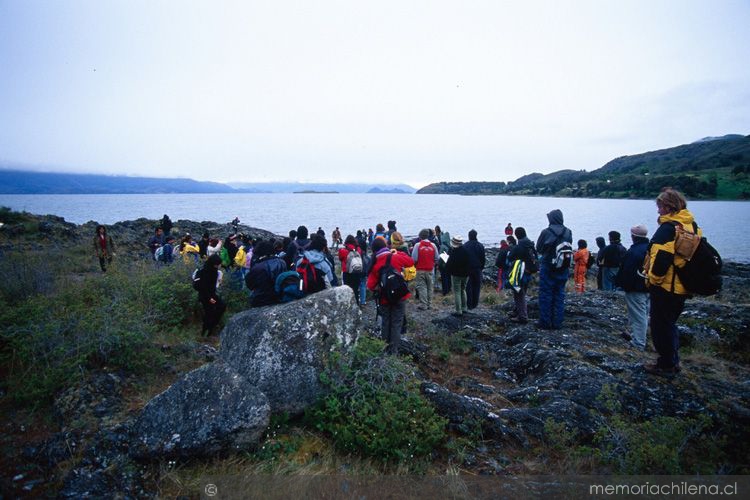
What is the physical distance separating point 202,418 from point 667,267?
5.98m

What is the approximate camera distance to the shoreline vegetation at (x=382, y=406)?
3818 millimetres

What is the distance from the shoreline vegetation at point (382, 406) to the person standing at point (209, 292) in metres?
0.39

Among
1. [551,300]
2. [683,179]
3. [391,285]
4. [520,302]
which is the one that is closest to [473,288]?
[520,302]

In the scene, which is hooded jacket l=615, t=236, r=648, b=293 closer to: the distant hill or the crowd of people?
the crowd of people

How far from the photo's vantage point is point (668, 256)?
4.89 meters

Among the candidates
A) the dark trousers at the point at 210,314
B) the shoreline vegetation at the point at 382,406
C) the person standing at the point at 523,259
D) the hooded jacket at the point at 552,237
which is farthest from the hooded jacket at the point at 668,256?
the dark trousers at the point at 210,314

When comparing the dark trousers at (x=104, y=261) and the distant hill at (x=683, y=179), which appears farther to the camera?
the distant hill at (x=683, y=179)

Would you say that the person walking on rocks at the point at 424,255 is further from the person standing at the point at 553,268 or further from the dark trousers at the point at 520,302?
the person standing at the point at 553,268

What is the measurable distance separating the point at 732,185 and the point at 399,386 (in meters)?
141

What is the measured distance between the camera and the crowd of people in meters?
5.09

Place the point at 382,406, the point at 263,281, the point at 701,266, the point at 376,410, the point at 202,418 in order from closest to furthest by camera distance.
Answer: the point at 202,418, the point at 382,406, the point at 376,410, the point at 701,266, the point at 263,281

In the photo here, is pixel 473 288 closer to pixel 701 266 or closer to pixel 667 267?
pixel 667 267

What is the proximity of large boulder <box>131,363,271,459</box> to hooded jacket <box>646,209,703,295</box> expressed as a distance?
5.28m

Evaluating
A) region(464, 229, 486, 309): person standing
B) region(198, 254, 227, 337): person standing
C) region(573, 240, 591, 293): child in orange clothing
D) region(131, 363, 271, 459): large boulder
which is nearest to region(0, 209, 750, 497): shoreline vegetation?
region(131, 363, 271, 459): large boulder
